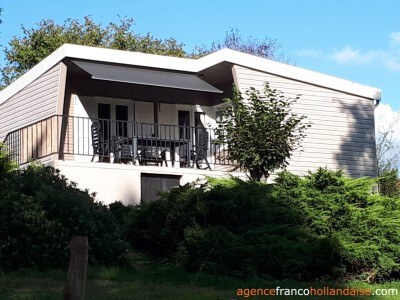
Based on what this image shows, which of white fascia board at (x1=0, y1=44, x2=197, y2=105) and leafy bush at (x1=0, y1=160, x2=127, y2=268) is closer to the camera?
leafy bush at (x1=0, y1=160, x2=127, y2=268)

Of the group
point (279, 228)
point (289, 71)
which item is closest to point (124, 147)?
point (289, 71)

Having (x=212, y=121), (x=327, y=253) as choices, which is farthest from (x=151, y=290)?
(x=212, y=121)

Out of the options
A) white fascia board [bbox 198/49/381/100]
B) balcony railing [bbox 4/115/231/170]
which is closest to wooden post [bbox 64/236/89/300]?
balcony railing [bbox 4/115/231/170]

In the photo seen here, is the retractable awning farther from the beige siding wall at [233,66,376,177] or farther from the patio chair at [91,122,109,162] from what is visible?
the beige siding wall at [233,66,376,177]

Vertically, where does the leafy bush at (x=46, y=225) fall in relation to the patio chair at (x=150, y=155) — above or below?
below

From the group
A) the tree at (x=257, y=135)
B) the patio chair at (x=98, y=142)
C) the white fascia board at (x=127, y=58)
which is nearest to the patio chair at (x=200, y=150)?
the white fascia board at (x=127, y=58)

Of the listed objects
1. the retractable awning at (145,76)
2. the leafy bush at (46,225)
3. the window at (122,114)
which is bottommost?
the leafy bush at (46,225)

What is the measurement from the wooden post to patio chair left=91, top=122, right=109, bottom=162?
38.0 ft

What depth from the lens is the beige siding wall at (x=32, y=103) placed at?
18641 millimetres

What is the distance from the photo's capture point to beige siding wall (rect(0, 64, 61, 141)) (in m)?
18.6

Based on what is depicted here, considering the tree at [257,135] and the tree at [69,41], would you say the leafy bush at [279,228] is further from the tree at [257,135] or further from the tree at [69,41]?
the tree at [69,41]

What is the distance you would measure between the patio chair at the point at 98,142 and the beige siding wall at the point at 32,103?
102 cm

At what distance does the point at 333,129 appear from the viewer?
2095 cm

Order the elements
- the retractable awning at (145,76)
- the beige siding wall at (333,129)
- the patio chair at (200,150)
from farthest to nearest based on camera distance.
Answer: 1. the beige siding wall at (333,129)
2. the patio chair at (200,150)
3. the retractable awning at (145,76)
